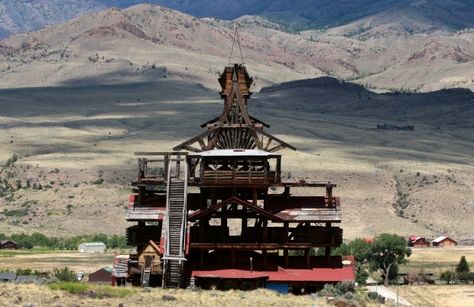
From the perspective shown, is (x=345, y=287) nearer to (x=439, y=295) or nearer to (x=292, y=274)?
(x=292, y=274)

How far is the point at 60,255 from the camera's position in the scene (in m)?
99.1

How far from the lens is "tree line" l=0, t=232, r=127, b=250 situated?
11138 cm

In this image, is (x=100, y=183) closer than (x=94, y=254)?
No

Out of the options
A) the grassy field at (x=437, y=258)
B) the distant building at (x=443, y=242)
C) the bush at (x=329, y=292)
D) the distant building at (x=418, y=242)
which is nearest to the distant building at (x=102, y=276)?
the bush at (x=329, y=292)

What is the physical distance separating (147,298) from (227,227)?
9136mm

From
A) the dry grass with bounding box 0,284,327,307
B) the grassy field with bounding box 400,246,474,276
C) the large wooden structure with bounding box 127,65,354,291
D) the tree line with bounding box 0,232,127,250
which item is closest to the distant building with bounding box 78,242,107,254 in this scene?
the tree line with bounding box 0,232,127,250

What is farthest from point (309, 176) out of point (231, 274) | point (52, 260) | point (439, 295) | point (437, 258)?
point (231, 274)

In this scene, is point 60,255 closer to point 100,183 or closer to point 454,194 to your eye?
point 100,183

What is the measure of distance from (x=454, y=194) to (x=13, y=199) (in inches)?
2067

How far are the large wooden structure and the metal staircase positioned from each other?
0.11 ft

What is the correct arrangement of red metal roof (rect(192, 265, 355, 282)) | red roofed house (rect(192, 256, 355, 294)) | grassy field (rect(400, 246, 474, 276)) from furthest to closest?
1. grassy field (rect(400, 246, 474, 276))
2. red metal roof (rect(192, 265, 355, 282))
3. red roofed house (rect(192, 256, 355, 294))

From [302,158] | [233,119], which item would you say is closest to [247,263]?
[233,119]

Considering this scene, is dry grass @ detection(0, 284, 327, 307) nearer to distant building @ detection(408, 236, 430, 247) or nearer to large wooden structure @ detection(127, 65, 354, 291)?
large wooden structure @ detection(127, 65, 354, 291)

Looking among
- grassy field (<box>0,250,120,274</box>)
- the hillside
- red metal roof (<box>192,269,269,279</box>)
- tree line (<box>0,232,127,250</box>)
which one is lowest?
red metal roof (<box>192,269,269,279</box>)
